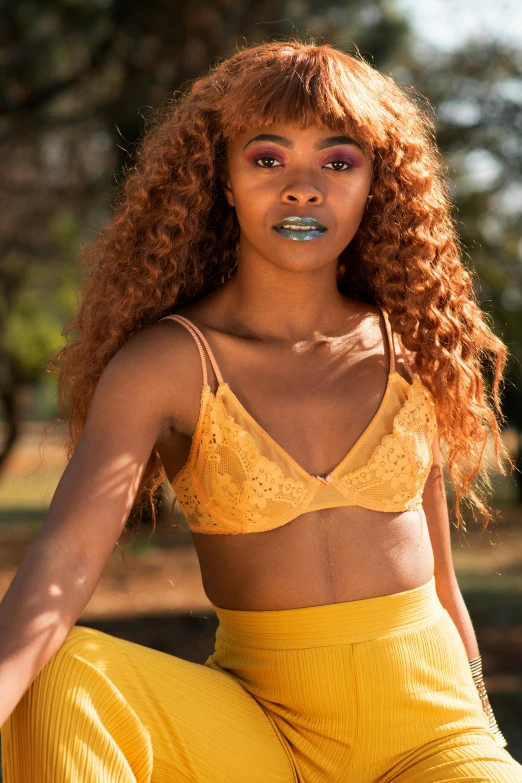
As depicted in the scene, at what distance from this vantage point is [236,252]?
246 centimetres

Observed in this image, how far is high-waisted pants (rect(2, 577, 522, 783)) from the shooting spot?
1.80 m

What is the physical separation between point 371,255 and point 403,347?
0.24 m

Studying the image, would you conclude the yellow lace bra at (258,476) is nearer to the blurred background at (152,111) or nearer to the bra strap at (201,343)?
the bra strap at (201,343)

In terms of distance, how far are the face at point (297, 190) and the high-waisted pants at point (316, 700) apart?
2.41 ft

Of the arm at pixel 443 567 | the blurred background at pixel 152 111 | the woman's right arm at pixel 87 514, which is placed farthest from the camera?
the blurred background at pixel 152 111

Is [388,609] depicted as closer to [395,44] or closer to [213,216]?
[213,216]

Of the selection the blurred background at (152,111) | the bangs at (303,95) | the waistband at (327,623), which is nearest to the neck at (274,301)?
the bangs at (303,95)

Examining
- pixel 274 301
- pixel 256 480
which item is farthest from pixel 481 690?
pixel 274 301

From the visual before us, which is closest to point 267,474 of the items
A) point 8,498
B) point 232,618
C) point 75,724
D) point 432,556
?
point 232,618

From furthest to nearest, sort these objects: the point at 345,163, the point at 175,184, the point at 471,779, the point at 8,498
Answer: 1. the point at 8,498
2. the point at 175,184
3. the point at 345,163
4. the point at 471,779

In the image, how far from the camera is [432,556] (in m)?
2.24

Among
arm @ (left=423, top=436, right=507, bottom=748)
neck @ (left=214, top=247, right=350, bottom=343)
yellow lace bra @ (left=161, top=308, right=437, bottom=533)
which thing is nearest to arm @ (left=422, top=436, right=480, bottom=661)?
arm @ (left=423, top=436, right=507, bottom=748)

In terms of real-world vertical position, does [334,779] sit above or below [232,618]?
below

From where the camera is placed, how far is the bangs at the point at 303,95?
2104 millimetres
